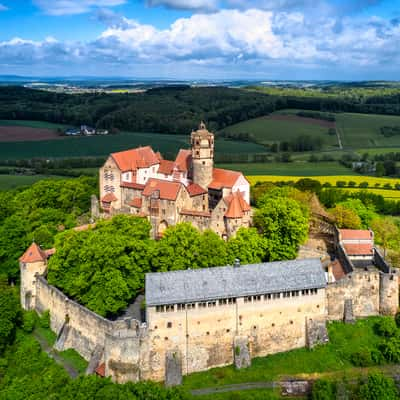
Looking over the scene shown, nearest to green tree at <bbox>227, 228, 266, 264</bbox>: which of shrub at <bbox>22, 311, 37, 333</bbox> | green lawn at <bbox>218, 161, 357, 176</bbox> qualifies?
shrub at <bbox>22, 311, 37, 333</bbox>

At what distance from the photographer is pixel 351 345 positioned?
1747 inches

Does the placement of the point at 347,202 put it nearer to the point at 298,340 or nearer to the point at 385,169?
the point at 298,340

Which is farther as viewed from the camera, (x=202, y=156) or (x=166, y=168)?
(x=166, y=168)

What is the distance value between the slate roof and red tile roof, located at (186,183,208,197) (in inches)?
841

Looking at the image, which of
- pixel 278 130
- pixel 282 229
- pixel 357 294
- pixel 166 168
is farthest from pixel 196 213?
pixel 278 130

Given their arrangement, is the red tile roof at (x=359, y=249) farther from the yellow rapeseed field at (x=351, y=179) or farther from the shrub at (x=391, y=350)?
the yellow rapeseed field at (x=351, y=179)

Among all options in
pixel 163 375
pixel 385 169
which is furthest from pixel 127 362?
pixel 385 169

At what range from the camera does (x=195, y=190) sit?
64.9 meters

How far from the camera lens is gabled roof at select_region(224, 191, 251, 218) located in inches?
2306

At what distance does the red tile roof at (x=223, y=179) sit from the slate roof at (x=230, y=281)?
21.4m

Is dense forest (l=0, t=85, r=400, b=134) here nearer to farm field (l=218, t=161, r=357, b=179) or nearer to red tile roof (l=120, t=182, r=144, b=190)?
farm field (l=218, t=161, r=357, b=179)

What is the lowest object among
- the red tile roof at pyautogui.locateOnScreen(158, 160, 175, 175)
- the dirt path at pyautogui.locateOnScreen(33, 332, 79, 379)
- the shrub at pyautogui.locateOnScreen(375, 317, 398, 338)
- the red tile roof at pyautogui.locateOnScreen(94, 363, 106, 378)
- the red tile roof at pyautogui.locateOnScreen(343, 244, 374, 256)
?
the dirt path at pyautogui.locateOnScreen(33, 332, 79, 379)

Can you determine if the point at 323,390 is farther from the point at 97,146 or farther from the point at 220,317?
the point at 97,146

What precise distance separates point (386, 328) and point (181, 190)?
27.6 metres
